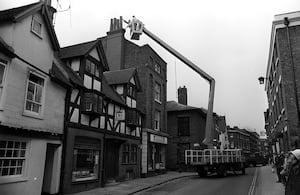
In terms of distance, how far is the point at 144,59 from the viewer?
23.8m

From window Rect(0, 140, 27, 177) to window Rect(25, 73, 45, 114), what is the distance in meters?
1.42

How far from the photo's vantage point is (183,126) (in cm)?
3138

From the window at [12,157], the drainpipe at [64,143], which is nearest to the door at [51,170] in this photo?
the drainpipe at [64,143]

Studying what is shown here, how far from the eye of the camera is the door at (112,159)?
1647cm

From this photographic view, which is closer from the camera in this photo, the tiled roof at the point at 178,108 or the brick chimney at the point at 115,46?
the brick chimney at the point at 115,46

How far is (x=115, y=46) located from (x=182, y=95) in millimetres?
14831

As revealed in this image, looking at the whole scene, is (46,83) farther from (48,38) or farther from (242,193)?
(242,193)

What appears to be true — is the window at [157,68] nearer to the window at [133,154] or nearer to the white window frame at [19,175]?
the window at [133,154]

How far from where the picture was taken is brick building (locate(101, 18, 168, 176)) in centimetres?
2244

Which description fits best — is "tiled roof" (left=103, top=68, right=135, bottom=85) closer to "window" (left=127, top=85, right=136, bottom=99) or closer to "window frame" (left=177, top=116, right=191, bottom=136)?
"window" (left=127, top=85, right=136, bottom=99)

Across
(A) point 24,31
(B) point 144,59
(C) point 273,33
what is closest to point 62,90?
(A) point 24,31

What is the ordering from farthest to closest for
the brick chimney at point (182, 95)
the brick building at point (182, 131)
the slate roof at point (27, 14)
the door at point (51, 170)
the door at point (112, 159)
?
the brick chimney at point (182, 95) < the brick building at point (182, 131) < the door at point (112, 159) < the door at point (51, 170) < the slate roof at point (27, 14)

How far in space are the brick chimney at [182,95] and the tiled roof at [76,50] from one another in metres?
22.6

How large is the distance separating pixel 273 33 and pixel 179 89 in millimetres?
19027
